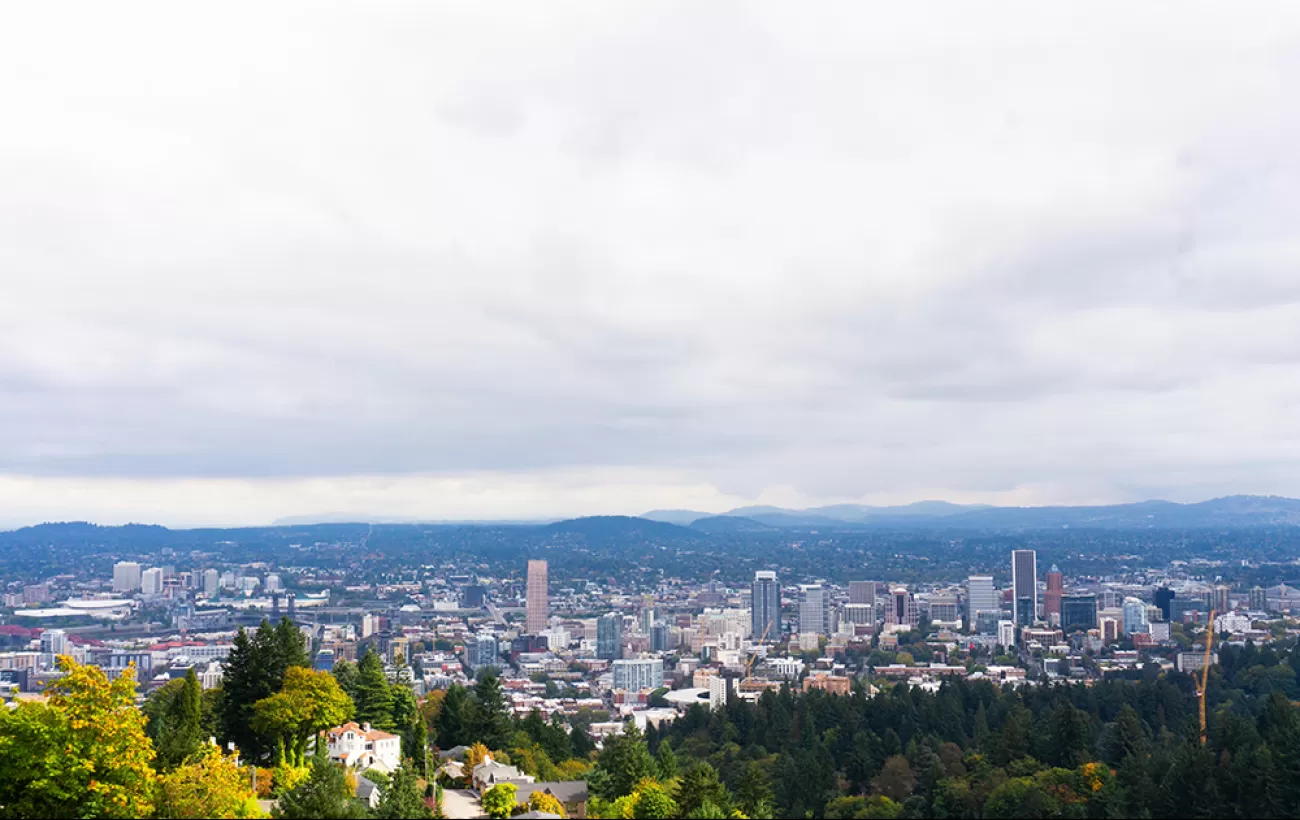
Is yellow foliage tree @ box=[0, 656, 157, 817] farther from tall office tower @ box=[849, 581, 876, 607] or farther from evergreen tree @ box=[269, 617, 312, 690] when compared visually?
tall office tower @ box=[849, 581, 876, 607]

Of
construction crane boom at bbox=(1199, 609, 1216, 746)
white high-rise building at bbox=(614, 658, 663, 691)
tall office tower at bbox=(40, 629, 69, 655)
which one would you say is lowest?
white high-rise building at bbox=(614, 658, 663, 691)

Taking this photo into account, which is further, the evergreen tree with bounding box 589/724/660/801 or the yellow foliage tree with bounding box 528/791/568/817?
the evergreen tree with bounding box 589/724/660/801

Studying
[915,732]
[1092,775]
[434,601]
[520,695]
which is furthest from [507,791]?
[434,601]

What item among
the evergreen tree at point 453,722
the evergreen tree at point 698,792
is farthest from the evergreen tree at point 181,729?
the evergreen tree at point 698,792

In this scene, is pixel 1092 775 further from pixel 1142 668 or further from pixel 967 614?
pixel 967 614

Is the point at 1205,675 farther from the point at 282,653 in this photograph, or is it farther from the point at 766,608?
the point at 766,608

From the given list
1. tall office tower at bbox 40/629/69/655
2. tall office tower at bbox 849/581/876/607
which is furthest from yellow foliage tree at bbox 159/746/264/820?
tall office tower at bbox 849/581/876/607

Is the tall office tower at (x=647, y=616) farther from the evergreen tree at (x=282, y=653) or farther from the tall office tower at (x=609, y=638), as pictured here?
the evergreen tree at (x=282, y=653)
